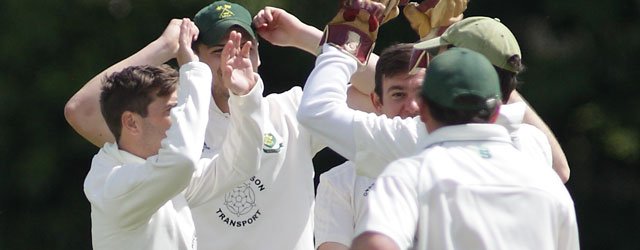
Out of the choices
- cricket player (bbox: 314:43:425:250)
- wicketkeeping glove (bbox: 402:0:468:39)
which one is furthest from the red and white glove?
cricket player (bbox: 314:43:425:250)

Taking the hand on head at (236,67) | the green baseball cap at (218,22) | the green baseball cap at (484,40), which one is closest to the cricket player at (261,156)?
the green baseball cap at (218,22)

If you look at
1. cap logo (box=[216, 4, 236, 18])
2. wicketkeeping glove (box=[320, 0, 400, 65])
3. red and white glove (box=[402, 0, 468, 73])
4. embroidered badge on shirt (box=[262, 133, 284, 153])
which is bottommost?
embroidered badge on shirt (box=[262, 133, 284, 153])

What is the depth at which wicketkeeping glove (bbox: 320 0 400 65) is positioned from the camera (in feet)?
18.1

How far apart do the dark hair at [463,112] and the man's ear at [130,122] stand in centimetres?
137

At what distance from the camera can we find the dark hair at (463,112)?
482cm

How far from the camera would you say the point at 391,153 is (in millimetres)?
5289

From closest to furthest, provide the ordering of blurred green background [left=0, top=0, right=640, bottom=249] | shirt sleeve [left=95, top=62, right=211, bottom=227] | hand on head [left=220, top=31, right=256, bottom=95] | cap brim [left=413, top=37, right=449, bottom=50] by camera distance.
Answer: cap brim [left=413, top=37, right=449, bottom=50]
shirt sleeve [left=95, top=62, right=211, bottom=227]
hand on head [left=220, top=31, right=256, bottom=95]
blurred green background [left=0, top=0, right=640, bottom=249]

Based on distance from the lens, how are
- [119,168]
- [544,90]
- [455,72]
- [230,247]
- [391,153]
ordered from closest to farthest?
[455,72] → [391,153] → [119,168] → [230,247] → [544,90]

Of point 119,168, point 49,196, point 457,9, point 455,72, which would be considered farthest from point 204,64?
point 49,196

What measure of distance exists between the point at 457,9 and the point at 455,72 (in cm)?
122

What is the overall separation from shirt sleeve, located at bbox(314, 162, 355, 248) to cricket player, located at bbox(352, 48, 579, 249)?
1340mm

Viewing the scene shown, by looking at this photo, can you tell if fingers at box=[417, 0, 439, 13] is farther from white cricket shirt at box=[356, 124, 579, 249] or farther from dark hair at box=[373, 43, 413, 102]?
white cricket shirt at box=[356, 124, 579, 249]

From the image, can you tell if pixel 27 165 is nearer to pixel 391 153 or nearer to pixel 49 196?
pixel 49 196

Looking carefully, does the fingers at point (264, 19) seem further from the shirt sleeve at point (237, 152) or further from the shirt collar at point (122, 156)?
the shirt collar at point (122, 156)
